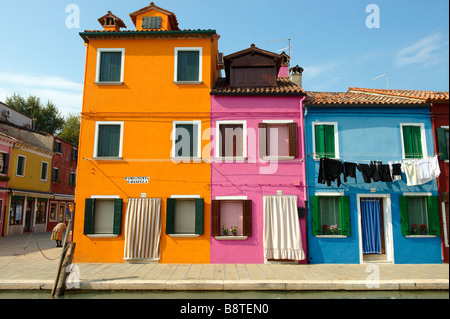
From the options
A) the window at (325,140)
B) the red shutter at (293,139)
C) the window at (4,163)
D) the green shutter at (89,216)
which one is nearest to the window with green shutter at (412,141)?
the window at (325,140)

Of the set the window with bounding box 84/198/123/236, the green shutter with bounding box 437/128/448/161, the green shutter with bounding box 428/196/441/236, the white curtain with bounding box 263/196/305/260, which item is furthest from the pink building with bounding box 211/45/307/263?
the green shutter with bounding box 437/128/448/161

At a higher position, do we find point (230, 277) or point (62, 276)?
point (62, 276)

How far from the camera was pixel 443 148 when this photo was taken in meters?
13.6

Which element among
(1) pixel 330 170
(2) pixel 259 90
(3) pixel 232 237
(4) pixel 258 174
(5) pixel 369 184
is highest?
(2) pixel 259 90

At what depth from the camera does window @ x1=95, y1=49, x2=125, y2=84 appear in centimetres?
1449

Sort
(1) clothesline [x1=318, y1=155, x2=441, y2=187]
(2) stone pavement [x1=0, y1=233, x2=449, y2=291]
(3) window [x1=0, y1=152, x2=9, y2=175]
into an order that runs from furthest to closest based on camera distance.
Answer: (3) window [x1=0, y1=152, x2=9, y2=175]
(1) clothesline [x1=318, y1=155, x2=441, y2=187]
(2) stone pavement [x1=0, y1=233, x2=449, y2=291]

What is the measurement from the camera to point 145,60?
14.5 meters

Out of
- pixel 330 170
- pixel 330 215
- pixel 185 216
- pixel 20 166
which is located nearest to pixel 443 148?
pixel 330 170

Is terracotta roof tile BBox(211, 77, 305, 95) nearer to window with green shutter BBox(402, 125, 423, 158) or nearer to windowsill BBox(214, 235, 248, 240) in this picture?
window with green shutter BBox(402, 125, 423, 158)

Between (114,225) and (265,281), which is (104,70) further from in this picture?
(265,281)

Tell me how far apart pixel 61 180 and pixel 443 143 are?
32.3 meters

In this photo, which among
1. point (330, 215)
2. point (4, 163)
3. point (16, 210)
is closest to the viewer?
point (330, 215)

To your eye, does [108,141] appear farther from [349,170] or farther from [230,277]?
[349,170]

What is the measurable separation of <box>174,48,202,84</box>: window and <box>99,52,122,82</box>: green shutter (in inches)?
103
